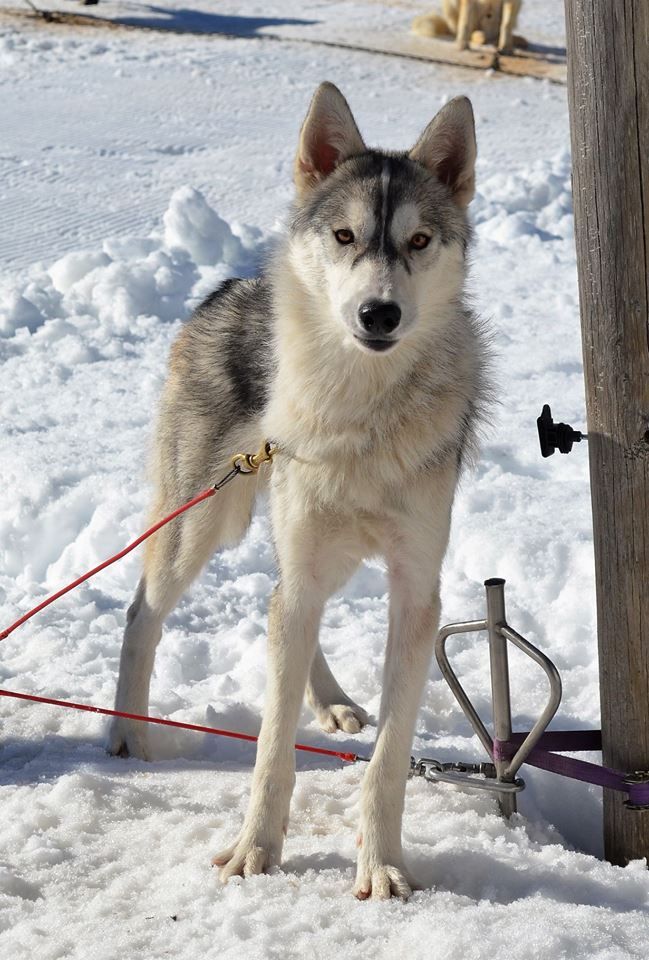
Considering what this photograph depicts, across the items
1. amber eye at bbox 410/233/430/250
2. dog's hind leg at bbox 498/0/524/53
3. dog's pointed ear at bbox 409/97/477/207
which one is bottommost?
amber eye at bbox 410/233/430/250

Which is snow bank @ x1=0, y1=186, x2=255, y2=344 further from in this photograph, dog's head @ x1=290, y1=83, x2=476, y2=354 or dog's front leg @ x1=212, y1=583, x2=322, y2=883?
dog's front leg @ x1=212, y1=583, x2=322, y2=883

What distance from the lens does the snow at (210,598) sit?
10.3 ft

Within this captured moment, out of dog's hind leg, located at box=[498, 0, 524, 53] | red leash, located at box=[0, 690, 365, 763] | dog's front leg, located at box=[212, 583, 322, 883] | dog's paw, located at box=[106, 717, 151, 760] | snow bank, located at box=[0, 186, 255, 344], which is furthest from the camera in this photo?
dog's hind leg, located at box=[498, 0, 524, 53]

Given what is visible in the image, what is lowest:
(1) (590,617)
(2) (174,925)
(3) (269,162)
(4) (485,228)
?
(2) (174,925)

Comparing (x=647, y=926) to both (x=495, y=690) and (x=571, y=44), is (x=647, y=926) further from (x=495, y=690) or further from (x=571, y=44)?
(x=571, y=44)

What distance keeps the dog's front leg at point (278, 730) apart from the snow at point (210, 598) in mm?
116

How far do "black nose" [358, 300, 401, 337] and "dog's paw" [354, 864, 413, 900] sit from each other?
5.09ft

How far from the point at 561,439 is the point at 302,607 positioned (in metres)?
0.95

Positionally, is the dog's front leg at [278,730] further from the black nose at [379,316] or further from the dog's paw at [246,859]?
the black nose at [379,316]

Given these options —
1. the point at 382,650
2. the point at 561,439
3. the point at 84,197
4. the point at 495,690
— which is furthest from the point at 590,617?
the point at 84,197

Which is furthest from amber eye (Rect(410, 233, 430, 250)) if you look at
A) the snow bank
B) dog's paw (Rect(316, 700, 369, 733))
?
the snow bank

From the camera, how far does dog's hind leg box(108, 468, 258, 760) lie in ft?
14.2

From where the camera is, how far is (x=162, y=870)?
3393 mm

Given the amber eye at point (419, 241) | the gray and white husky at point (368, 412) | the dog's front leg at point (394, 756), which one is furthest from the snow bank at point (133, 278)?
the dog's front leg at point (394, 756)
